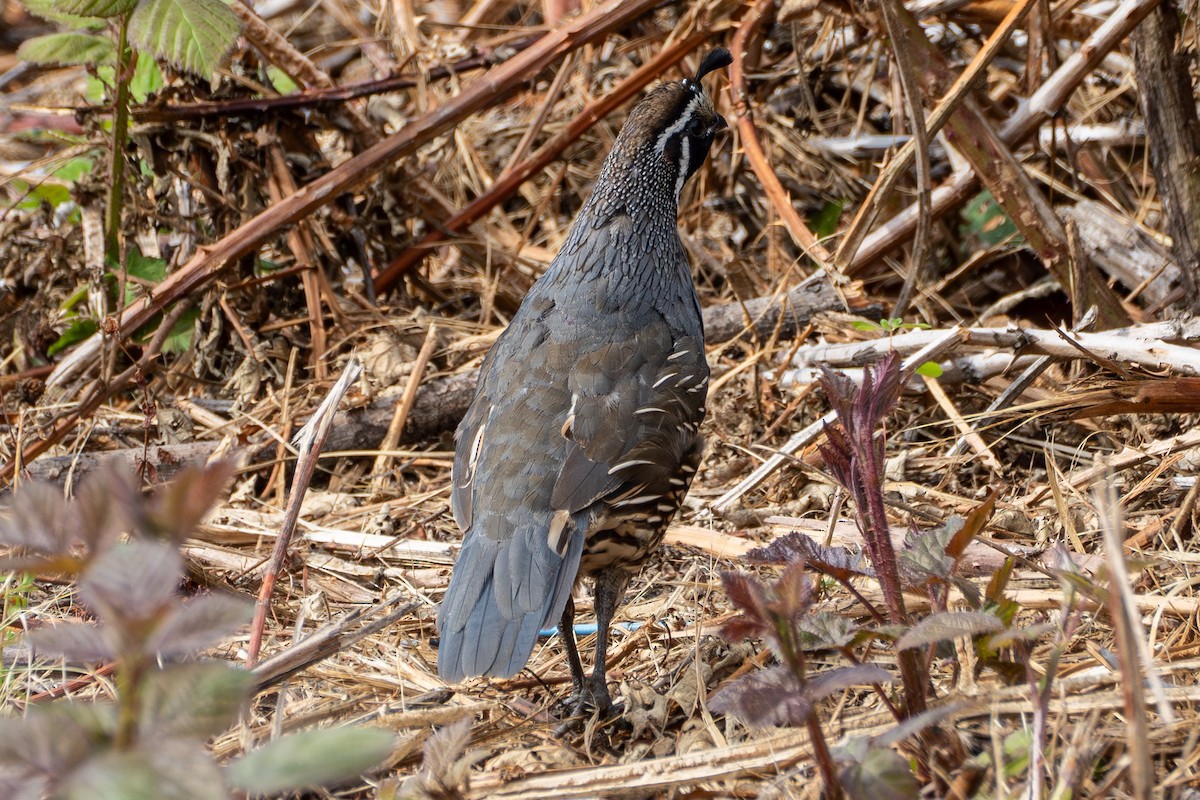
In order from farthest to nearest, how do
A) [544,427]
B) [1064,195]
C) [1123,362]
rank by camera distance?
[1064,195]
[1123,362]
[544,427]

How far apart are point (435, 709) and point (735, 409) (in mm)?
1975

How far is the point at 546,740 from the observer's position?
265cm

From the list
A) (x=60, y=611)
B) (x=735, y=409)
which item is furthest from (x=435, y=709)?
(x=735, y=409)

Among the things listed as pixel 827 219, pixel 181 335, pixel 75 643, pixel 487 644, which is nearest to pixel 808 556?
pixel 487 644

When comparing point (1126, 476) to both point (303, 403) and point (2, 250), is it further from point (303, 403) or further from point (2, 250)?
point (2, 250)

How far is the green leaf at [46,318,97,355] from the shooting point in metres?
4.54

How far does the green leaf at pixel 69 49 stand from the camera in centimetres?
414

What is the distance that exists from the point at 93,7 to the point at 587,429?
6.79 feet

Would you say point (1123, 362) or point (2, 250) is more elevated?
point (2, 250)

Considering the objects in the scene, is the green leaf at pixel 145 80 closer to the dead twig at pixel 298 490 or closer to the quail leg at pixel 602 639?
the dead twig at pixel 298 490

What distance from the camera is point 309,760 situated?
152 cm

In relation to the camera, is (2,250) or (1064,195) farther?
(1064,195)

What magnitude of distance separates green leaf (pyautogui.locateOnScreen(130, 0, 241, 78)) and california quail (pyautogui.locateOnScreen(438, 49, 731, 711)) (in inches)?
49.2

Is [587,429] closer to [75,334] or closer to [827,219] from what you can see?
[75,334]
